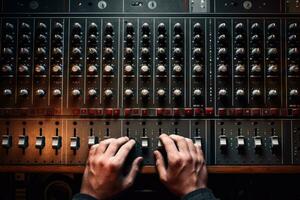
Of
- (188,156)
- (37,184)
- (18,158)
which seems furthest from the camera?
(37,184)

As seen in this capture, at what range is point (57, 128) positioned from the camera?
1.97 metres

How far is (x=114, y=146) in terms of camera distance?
1.85 m

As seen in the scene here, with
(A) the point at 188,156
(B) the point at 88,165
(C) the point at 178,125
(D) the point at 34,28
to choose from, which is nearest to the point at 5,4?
(D) the point at 34,28

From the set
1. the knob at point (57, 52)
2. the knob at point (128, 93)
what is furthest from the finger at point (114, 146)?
the knob at point (57, 52)

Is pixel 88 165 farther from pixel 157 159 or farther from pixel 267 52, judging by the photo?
pixel 267 52

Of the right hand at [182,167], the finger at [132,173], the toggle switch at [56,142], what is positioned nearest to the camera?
the right hand at [182,167]

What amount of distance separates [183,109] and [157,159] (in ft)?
0.96

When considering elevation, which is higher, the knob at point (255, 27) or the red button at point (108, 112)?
the knob at point (255, 27)

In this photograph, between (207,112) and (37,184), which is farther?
(37,184)

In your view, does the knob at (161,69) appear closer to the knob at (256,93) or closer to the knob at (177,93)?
the knob at (177,93)

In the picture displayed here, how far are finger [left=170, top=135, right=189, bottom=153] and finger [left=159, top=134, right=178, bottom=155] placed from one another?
0.02 m

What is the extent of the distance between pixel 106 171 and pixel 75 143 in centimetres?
27

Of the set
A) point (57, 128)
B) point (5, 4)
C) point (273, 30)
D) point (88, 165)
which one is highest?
point (5, 4)

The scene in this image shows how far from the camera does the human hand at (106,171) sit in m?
1.75
